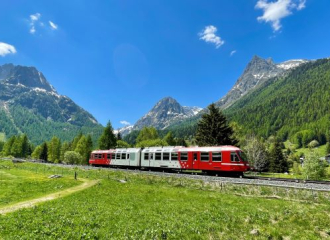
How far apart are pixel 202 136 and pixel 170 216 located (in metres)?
41.0

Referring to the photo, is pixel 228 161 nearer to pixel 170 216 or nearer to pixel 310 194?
pixel 310 194

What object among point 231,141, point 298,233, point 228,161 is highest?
point 231,141

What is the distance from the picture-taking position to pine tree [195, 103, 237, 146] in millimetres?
53719

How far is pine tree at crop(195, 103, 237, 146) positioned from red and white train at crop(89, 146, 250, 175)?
15.1 meters

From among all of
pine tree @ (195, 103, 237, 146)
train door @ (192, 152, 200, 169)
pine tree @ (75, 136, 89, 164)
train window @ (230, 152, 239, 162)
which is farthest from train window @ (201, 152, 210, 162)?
pine tree @ (75, 136, 89, 164)

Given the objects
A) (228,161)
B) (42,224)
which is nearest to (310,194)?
(228,161)

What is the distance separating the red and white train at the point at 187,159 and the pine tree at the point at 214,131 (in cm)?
1513

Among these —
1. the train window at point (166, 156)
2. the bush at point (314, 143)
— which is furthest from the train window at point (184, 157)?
the bush at point (314, 143)

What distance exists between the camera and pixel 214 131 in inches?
2157

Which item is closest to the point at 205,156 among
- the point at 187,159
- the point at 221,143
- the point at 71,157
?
the point at 187,159

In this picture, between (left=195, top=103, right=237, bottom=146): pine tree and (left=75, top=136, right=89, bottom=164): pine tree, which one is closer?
(left=195, top=103, right=237, bottom=146): pine tree

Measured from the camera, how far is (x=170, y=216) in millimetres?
16375

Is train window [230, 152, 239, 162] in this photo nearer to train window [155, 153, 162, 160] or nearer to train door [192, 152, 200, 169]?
train door [192, 152, 200, 169]

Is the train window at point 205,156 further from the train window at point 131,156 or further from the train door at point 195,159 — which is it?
the train window at point 131,156
